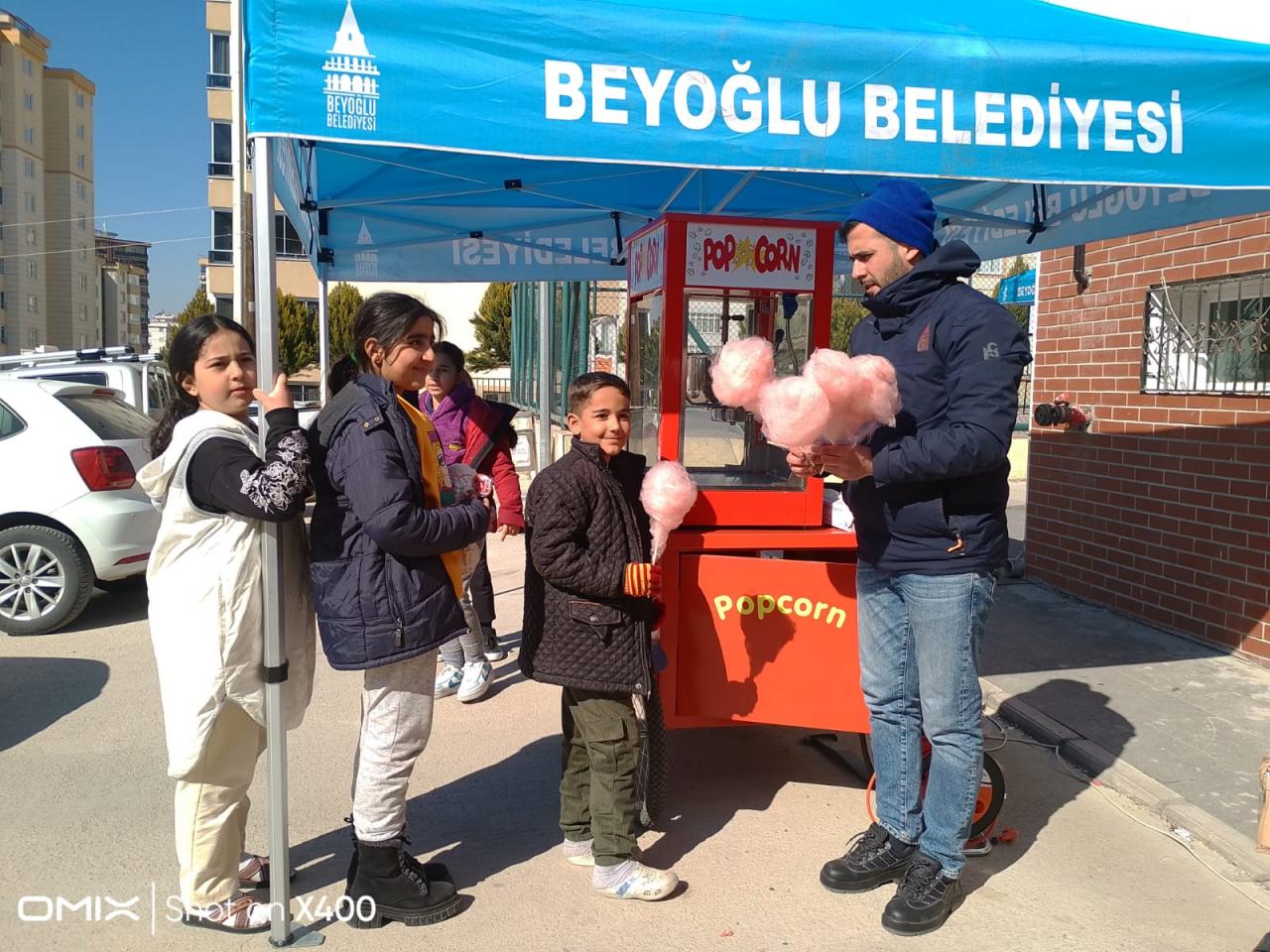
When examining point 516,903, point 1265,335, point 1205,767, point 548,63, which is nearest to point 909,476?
point 548,63

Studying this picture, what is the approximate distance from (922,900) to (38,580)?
5.84 meters

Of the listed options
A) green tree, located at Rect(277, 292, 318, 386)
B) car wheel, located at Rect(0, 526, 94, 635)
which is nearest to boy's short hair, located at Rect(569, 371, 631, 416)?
car wheel, located at Rect(0, 526, 94, 635)

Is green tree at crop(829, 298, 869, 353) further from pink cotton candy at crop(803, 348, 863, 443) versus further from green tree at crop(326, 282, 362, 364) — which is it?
green tree at crop(326, 282, 362, 364)

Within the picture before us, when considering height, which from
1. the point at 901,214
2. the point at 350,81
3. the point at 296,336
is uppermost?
the point at 296,336

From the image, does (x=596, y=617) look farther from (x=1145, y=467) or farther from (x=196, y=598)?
(x=1145, y=467)

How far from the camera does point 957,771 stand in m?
2.84

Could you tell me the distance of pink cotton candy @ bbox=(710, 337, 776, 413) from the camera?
2.97 metres

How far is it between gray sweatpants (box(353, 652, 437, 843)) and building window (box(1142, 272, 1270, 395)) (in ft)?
16.0

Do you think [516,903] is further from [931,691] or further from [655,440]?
[655,440]

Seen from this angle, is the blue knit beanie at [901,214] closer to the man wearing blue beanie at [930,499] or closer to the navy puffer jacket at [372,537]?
the man wearing blue beanie at [930,499]

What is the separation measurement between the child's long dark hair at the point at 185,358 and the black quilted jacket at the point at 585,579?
1.02 meters

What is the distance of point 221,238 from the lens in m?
33.9

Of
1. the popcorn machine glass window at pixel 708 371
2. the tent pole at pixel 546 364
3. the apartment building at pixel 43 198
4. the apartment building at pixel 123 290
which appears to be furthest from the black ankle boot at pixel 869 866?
the apartment building at pixel 43 198

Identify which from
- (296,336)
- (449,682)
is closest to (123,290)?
(296,336)
